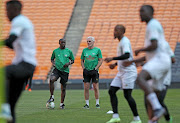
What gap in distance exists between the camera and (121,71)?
32.7 ft

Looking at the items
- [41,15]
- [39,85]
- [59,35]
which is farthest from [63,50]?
[41,15]

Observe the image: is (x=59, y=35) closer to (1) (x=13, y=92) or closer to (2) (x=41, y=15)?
(2) (x=41, y=15)

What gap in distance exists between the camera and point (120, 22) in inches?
1292

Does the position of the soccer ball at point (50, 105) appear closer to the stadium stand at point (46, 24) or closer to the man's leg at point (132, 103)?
the man's leg at point (132, 103)

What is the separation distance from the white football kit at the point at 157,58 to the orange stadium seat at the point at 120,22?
22.2m

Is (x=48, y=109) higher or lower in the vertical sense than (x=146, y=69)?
lower

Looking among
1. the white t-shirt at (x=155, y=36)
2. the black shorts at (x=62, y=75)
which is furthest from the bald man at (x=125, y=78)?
the black shorts at (x=62, y=75)

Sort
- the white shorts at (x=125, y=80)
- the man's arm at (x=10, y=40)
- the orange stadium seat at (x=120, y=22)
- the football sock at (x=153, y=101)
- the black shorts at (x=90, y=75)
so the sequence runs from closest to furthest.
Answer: the man's arm at (x=10, y=40) < the football sock at (x=153, y=101) < the white shorts at (x=125, y=80) < the black shorts at (x=90, y=75) < the orange stadium seat at (x=120, y=22)

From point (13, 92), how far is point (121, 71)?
381 centimetres

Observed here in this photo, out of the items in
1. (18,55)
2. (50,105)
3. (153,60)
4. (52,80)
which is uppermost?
(18,55)

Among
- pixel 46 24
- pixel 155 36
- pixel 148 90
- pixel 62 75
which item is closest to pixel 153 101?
pixel 148 90

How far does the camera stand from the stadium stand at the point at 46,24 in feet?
104

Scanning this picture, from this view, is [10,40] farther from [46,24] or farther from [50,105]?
[46,24]

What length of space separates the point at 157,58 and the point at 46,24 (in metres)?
27.0
